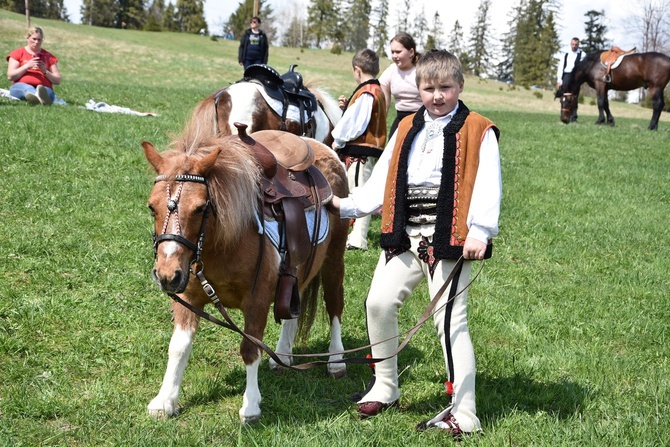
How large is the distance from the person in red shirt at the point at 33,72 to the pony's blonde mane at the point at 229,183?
10.2m

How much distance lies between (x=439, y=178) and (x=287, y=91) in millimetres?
4741

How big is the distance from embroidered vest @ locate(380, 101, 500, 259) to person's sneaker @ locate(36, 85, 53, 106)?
10.8 meters

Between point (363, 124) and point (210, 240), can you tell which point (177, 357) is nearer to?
point (210, 240)

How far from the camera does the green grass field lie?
3582mm

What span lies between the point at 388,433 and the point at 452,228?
1.21 metres

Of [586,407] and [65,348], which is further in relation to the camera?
[65,348]

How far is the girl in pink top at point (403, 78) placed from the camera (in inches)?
296

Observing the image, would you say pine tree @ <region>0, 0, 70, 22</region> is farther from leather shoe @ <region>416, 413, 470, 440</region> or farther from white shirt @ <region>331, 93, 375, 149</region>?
leather shoe @ <region>416, 413, 470, 440</region>

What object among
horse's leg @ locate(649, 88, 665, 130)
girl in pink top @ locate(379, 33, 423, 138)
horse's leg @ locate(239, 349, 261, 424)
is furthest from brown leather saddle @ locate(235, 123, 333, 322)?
horse's leg @ locate(649, 88, 665, 130)

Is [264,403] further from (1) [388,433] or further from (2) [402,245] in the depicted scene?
(2) [402,245]

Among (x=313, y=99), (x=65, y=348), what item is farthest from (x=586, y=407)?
(x=313, y=99)

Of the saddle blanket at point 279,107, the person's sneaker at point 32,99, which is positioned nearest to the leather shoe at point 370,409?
the saddle blanket at point 279,107

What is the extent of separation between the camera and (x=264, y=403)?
13.2 ft

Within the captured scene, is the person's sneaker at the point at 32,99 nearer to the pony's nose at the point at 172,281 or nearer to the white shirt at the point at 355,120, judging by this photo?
the white shirt at the point at 355,120
